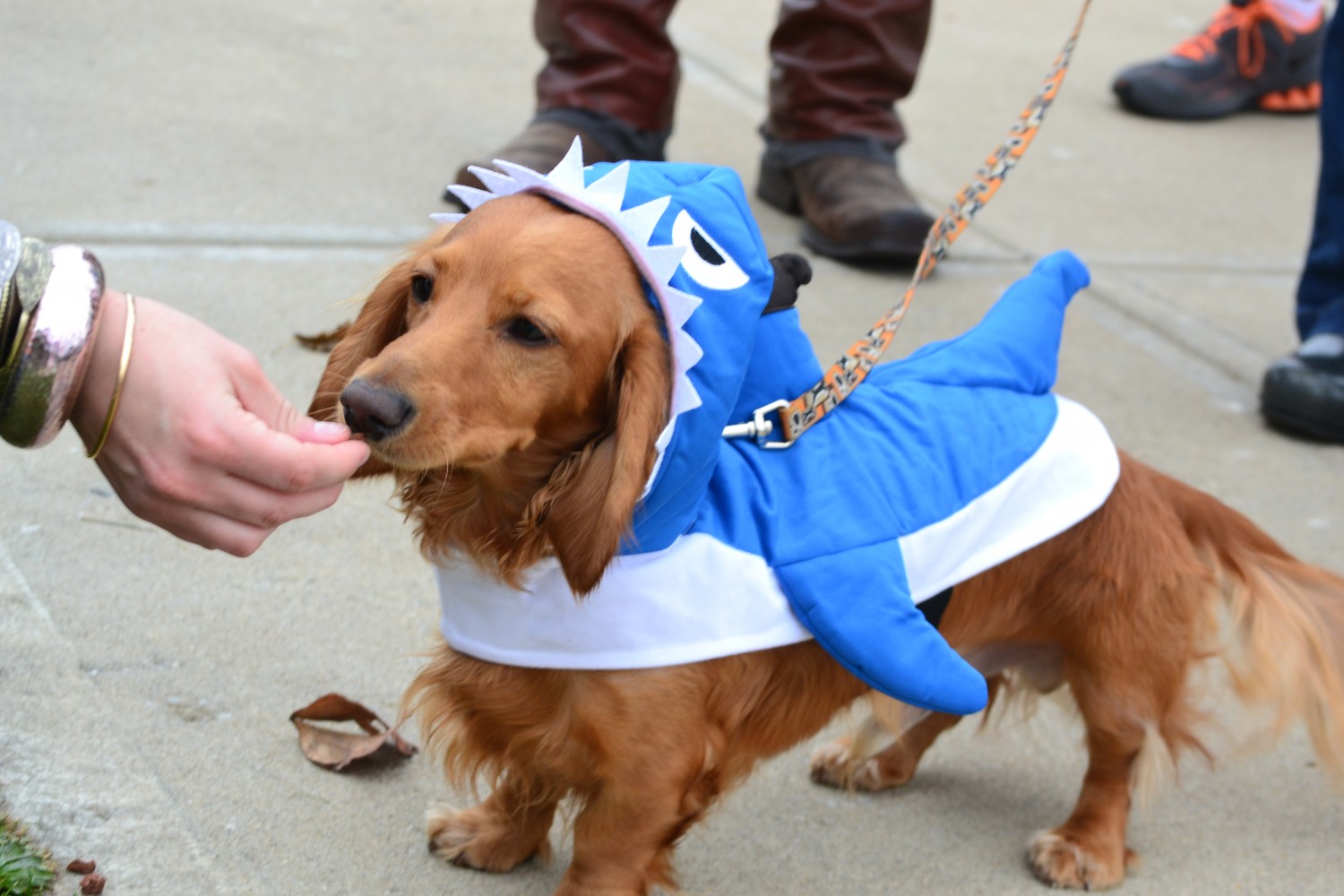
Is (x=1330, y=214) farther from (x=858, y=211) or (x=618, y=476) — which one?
(x=618, y=476)

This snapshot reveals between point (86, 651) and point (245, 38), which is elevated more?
point (245, 38)

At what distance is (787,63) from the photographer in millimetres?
4738

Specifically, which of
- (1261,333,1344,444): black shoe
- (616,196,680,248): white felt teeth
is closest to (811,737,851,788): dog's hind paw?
(616,196,680,248): white felt teeth

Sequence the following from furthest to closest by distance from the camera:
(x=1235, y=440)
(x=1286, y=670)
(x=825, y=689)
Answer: (x=1235, y=440) → (x=1286, y=670) → (x=825, y=689)

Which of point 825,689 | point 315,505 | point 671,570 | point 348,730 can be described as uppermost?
point 315,505

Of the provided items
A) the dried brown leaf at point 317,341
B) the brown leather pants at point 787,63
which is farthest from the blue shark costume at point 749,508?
the brown leather pants at point 787,63

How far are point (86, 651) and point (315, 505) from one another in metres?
1.06

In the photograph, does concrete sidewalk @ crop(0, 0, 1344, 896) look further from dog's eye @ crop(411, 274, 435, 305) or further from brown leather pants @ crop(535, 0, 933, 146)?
dog's eye @ crop(411, 274, 435, 305)

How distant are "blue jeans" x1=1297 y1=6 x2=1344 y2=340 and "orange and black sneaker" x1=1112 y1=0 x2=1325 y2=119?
2504mm

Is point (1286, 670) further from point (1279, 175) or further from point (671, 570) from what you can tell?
point (1279, 175)

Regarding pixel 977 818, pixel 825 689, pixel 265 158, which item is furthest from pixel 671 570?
pixel 265 158

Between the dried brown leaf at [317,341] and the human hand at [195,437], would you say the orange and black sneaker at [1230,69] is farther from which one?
the human hand at [195,437]

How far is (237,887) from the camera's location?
78.8 inches

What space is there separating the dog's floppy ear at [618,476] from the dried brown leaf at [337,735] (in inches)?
24.5
